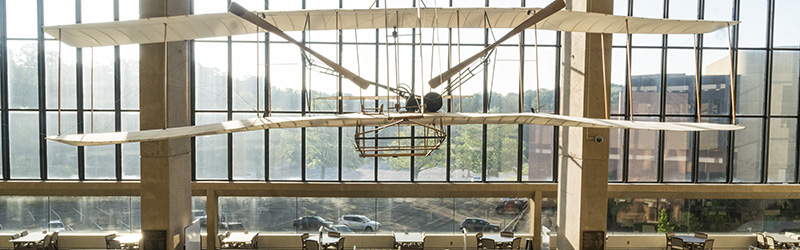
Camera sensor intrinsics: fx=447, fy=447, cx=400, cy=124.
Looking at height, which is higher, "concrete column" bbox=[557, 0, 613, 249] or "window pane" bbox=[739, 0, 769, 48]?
"window pane" bbox=[739, 0, 769, 48]

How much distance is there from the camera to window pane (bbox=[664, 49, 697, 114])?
13.3 meters

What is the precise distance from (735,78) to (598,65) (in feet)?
19.2

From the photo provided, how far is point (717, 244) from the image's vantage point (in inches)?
527

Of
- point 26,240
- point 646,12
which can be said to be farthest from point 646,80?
point 26,240

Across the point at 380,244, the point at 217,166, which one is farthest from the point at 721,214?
the point at 217,166

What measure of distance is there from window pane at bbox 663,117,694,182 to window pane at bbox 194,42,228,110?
43.3ft

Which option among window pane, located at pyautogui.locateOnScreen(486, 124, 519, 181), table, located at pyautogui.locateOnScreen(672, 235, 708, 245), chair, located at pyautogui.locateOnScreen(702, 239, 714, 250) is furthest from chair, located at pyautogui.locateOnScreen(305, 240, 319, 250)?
chair, located at pyautogui.locateOnScreen(702, 239, 714, 250)

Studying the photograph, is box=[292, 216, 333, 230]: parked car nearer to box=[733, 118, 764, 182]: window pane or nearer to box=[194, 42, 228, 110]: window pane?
box=[194, 42, 228, 110]: window pane

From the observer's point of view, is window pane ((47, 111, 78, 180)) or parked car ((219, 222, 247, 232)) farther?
parked car ((219, 222, 247, 232))

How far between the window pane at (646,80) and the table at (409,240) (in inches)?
297

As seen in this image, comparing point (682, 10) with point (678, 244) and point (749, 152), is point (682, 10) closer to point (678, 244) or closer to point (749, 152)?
point (749, 152)

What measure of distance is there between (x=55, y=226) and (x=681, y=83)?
19.1m

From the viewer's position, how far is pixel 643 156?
1341 centimetres

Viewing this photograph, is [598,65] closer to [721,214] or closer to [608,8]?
[608,8]
